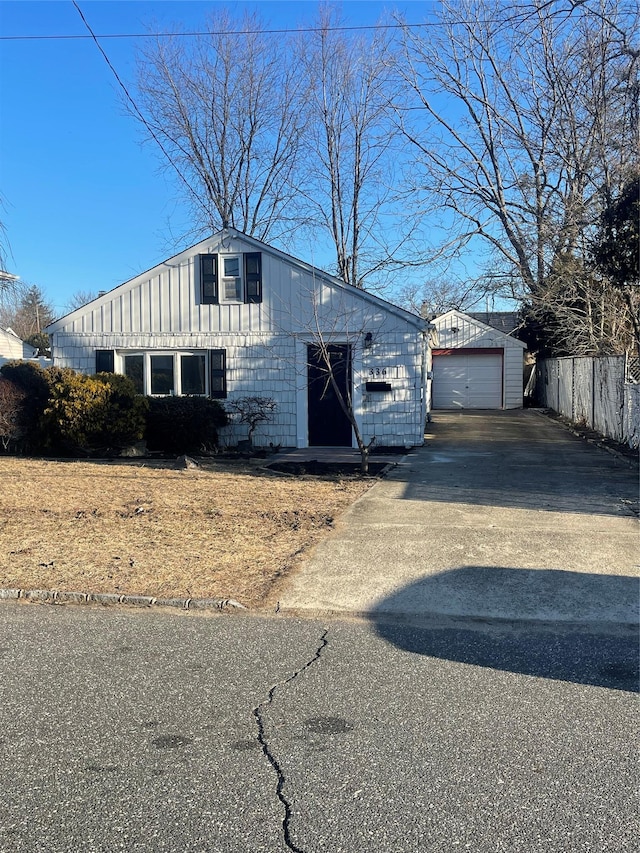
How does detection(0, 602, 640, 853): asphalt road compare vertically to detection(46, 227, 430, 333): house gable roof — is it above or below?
below

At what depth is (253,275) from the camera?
16.2 meters

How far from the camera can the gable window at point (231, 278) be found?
16.1m

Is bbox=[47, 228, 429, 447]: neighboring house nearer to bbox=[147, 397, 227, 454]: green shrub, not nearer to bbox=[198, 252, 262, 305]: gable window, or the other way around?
bbox=[198, 252, 262, 305]: gable window

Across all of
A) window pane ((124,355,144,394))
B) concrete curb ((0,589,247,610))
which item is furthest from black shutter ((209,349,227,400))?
concrete curb ((0,589,247,610))

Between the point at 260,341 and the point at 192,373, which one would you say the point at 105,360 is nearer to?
the point at 192,373

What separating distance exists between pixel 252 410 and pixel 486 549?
9609 mm

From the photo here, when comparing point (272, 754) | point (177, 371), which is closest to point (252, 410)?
point (177, 371)

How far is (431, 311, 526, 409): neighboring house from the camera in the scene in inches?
1228

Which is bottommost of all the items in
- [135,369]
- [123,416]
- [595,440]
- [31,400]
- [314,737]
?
[314,737]

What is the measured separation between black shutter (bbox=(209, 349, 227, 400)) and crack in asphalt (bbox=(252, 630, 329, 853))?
11.8 metres

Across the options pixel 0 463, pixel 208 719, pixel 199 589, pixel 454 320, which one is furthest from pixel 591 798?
pixel 454 320

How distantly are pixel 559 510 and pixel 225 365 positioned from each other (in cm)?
940

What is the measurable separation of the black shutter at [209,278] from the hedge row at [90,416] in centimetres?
252

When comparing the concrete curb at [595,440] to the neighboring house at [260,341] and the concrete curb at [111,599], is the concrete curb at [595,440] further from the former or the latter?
the concrete curb at [111,599]
